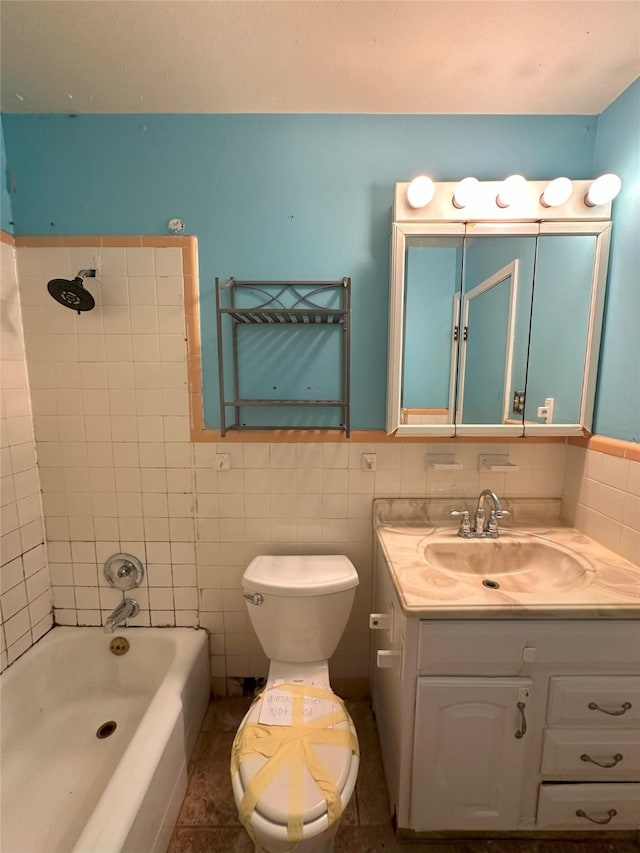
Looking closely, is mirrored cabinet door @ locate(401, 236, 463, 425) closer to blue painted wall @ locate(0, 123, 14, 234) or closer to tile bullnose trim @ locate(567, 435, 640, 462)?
tile bullnose trim @ locate(567, 435, 640, 462)

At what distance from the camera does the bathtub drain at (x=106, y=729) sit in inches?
52.0

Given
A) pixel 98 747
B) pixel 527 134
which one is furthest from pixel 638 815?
pixel 527 134

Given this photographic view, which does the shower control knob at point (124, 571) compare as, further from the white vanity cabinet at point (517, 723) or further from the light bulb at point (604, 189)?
the light bulb at point (604, 189)

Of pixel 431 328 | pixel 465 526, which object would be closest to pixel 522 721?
pixel 465 526

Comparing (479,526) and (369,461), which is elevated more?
(369,461)

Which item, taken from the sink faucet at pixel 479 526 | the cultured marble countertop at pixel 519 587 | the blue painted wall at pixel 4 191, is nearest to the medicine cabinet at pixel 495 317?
the sink faucet at pixel 479 526

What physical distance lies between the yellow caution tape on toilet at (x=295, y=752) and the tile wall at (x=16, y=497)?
39.9 inches

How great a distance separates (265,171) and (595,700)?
203 cm

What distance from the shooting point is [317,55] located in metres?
1.03

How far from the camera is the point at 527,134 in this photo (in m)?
1.26

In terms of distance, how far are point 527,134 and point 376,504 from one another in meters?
1.53

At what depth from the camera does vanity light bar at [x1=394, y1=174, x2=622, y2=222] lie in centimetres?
116

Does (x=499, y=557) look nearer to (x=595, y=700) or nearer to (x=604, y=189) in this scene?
(x=595, y=700)

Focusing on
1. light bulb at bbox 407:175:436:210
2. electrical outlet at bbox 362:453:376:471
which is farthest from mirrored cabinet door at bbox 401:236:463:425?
electrical outlet at bbox 362:453:376:471
